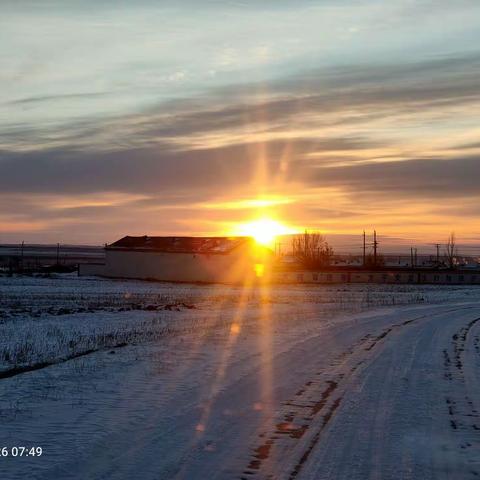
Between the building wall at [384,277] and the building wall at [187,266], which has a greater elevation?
the building wall at [187,266]

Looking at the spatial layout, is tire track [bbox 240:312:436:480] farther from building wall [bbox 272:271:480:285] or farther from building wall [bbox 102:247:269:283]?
A: building wall [bbox 272:271:480:285]

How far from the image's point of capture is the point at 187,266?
88.9m

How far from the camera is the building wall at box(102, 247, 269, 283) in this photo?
288ft

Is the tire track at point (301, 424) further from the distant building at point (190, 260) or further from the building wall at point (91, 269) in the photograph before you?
the building wall at point (91, 269)

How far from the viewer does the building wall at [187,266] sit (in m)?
87.8

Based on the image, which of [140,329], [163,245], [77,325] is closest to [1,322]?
[77,325]

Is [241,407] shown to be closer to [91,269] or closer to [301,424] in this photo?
[301,424]

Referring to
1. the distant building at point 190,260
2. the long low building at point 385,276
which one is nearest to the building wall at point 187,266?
the distant building at point 190,260

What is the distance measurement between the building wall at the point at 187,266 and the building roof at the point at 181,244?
543mm

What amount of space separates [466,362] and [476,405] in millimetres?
5189

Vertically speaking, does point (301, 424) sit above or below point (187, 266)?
below

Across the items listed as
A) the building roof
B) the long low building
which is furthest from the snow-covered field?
the long low building

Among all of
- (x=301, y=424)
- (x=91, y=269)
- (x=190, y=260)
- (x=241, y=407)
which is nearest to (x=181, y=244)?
(x=190, y=260)

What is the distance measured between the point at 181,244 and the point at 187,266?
4.83 m
